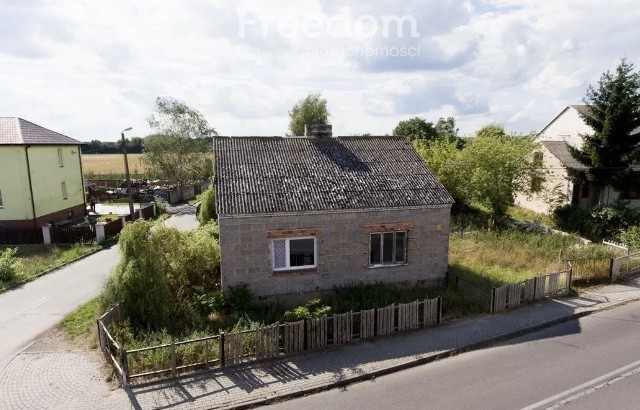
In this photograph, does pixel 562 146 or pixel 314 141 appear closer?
pixel 314 141

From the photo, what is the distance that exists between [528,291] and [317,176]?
8.89m

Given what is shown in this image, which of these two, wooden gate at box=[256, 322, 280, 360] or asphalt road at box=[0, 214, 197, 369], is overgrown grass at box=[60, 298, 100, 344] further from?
wooden gate at box=[256, 322, 280, 360]

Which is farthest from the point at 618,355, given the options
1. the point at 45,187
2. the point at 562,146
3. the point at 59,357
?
the point at 45,187

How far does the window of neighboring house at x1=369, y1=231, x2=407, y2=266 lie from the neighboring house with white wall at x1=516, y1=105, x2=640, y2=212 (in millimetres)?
19003

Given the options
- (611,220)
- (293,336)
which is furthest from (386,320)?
(611,220)

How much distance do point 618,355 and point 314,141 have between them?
12.7m

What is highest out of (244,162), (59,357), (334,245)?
(244,162)

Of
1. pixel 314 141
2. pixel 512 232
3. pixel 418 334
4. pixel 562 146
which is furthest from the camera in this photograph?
pixel 562 146

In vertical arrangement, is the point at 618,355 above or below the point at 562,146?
below

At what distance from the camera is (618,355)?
458 inches

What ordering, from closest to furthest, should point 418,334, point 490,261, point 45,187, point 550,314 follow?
point 418,334, point 550,314, point 490,261, point 45,187

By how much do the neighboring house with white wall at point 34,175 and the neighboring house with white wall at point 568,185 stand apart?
33.4m

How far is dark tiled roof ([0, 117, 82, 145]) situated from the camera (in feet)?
80.9

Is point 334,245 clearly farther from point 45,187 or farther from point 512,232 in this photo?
point 45,187
